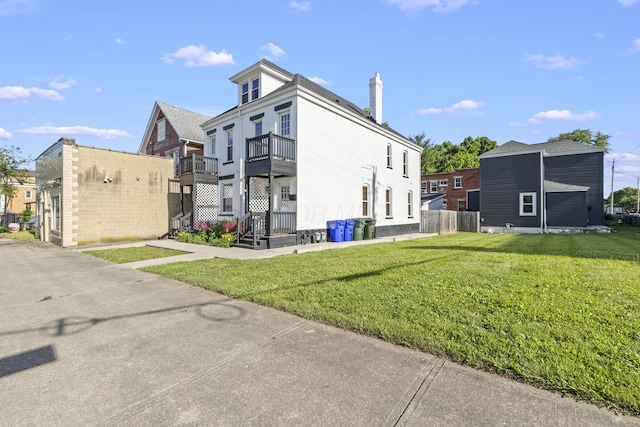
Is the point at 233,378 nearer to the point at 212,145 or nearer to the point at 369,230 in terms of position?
the point at 369,230

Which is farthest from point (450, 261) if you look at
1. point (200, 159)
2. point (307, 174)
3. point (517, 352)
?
point (200, 159)

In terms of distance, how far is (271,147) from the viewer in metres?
12.8

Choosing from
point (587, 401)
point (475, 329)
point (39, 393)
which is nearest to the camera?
point (587, 401)

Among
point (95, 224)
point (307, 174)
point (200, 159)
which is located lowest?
point (95, 224)

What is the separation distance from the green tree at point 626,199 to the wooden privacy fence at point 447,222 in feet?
290

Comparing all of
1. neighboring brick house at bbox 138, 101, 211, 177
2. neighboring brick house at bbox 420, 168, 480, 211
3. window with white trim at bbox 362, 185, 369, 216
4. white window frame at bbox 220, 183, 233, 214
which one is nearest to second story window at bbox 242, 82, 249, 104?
white window frame at bbox 220, 183, 233, 214

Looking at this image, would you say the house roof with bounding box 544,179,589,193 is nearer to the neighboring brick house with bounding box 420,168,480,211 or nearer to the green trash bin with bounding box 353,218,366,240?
the neighboring brick house with bounding box 420,168,480,211

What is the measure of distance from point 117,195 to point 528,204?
2755cm

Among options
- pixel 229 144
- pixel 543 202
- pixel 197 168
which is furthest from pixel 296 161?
pixel 543 202

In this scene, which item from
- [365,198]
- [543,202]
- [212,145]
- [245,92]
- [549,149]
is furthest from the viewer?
[549,149]

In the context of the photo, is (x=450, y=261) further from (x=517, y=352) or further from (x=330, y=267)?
(x=517, y=352)

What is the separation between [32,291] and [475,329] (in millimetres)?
8318

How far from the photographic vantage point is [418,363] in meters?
3.14

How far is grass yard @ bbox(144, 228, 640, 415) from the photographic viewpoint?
2854 millimetres
